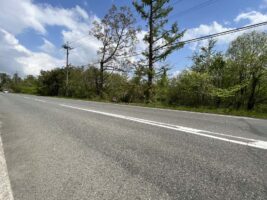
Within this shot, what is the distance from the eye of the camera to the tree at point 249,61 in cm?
1741

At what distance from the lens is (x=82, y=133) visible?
5465mm

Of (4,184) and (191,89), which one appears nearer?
(4,184)

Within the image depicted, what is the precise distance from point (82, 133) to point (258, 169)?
401cm

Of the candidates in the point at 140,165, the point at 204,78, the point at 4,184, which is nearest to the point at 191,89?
the point at 204,78

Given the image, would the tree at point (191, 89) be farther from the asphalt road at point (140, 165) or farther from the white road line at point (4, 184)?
the white road line at point (4, 184)

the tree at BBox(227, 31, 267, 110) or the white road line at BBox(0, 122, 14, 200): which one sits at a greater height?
the tree at BBox(227, 31, 267, 110)

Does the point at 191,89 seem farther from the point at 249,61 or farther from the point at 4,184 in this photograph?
the point at 4,184

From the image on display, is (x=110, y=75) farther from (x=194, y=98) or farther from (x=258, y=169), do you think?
(x=258, y=169)

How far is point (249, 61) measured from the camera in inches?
707

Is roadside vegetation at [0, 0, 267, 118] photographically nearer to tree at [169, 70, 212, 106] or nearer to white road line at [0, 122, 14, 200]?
tree at [169, 70, 212, 106]

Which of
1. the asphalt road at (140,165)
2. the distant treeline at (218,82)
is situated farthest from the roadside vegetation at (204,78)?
the asphalt road at (140,165)

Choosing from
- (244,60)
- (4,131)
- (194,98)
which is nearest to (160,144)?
(4,131)

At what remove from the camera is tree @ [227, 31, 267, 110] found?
17.4 metres

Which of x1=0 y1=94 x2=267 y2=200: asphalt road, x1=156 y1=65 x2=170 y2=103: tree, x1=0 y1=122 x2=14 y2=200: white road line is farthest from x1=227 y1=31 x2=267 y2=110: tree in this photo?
x1=0 y1=122 x2=14 y2=200: white road line
